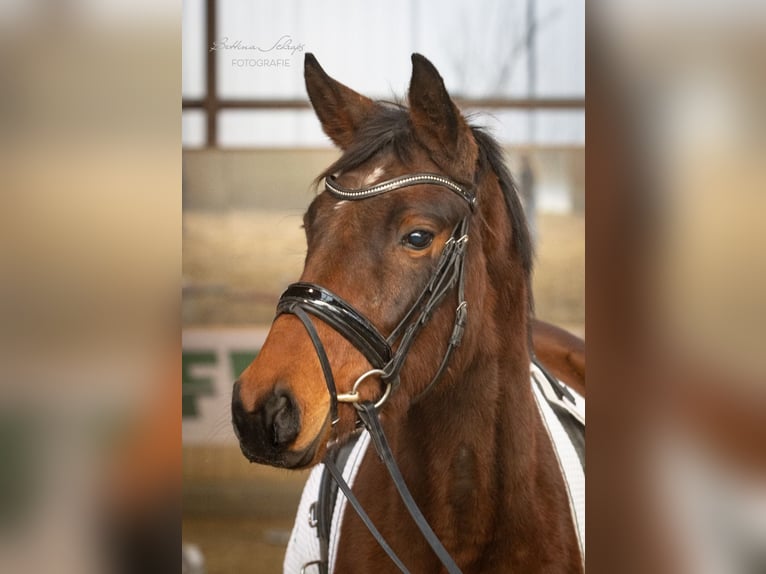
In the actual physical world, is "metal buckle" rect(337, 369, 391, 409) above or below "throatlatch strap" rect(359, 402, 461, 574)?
A: above

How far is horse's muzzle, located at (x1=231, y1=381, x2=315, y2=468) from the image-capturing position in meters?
1.19

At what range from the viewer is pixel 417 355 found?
4.37ft

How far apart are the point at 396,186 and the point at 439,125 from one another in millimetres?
174

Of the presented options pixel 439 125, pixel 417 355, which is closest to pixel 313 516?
pixel 417 355

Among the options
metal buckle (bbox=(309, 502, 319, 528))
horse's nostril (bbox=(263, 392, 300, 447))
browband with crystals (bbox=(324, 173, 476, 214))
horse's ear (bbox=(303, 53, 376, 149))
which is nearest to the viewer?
horse's nostril (bbox=(263, 392, 300, 447))

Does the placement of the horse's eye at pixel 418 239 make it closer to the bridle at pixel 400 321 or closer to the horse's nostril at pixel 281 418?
the bridle at pixel 400 321

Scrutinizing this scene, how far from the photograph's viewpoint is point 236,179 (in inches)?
66.1

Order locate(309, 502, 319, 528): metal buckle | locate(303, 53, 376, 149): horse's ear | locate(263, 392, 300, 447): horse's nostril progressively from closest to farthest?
locate(263, 392, 300, 447): horse's nostril, locate(303, 53, 376, 149): horse's ear, locate(309, 502, 319, 528): metal buckle

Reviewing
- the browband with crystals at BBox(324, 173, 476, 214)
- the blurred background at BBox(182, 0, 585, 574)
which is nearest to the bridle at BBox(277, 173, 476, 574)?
the browband with crystals at BBox(324, 173, 476, 214)

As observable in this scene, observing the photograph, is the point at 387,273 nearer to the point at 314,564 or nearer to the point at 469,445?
the point at 469,445

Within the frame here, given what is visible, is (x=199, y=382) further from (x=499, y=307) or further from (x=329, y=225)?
(x=499, y=307)

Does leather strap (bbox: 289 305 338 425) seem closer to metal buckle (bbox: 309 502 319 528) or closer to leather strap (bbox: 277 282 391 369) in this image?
leather strap (bbox: 277 282 391 369)
